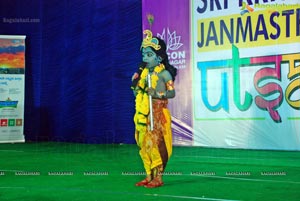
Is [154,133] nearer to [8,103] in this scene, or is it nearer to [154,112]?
[154,112]

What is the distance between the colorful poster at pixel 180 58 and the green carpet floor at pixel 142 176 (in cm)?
53

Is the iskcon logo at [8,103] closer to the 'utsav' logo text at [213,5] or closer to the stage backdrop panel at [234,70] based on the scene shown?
the stage backdrop panel at [234,70]

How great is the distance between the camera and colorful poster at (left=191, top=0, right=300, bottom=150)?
29.3 feet

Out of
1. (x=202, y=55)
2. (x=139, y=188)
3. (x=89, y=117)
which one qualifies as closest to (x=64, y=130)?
(x=89, y=117)

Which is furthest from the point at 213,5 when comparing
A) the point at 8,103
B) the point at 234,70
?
the point at 8,103

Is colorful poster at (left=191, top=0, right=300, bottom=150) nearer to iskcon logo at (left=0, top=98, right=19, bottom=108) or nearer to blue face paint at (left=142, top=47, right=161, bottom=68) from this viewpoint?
blue face paint at (left=142, top=47, right=161, bottom=68)

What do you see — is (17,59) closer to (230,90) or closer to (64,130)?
(64,130)

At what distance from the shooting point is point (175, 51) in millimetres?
10602

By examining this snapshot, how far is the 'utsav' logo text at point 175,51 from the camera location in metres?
10.5

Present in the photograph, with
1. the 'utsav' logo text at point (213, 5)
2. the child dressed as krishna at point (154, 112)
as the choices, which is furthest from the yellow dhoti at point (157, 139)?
the 'utsav' logo text at point (213, 5)

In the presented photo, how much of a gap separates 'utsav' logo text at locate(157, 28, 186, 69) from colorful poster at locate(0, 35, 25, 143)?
420cm

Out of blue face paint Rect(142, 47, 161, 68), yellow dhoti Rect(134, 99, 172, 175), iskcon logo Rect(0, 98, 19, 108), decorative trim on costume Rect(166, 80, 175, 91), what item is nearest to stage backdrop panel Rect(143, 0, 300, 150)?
blue face paint Rect(142, 47, 161, 68)

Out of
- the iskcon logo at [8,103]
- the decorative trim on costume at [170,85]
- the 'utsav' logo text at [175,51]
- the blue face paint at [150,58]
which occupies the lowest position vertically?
the decorative trim on costume at [170,85]

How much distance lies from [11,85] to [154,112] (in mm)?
Answer: 8522
